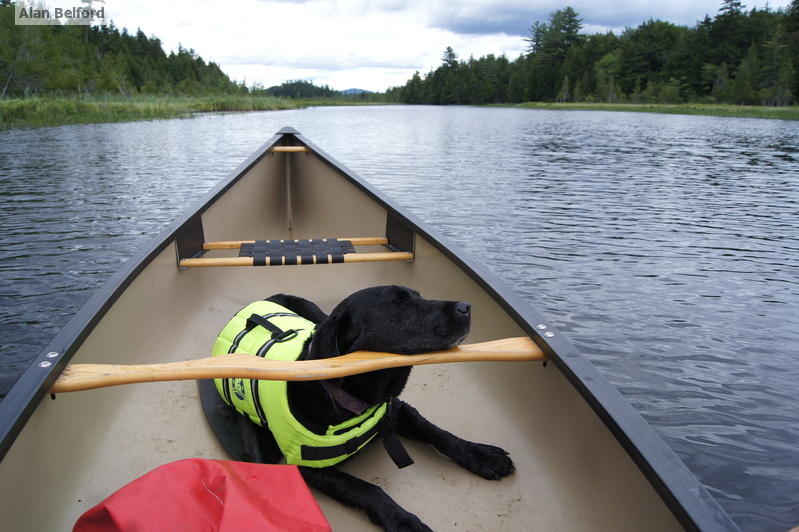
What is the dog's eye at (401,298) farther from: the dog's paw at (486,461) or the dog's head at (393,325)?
the dog's paw at (486,461)

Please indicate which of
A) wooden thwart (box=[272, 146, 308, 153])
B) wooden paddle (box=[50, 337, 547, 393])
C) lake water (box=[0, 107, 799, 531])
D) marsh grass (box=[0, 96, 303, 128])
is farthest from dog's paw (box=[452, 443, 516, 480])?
marsh grass (box=[0, 96, 303, 128])

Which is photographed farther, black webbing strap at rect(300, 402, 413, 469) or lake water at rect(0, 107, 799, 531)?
lake water at rect(0, 107, 799, 531)

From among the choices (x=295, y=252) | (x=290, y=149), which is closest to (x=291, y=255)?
(x=295, y=252)

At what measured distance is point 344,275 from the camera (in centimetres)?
457

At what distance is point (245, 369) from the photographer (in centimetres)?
187

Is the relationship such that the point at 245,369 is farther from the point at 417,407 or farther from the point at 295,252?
the point at 295,252

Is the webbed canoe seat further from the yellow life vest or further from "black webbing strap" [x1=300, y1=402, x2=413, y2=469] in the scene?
"black webbing strap" [x1=300, y1=402, x2=413, y2=469]

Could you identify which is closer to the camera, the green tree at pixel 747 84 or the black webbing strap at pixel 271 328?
the black webbing strap at pixel 271 328

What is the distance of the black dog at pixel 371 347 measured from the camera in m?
2.02

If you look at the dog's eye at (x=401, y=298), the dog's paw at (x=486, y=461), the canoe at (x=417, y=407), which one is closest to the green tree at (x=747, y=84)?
the canoe at (x=417, y=407)

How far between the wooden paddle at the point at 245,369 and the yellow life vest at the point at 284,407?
245mm

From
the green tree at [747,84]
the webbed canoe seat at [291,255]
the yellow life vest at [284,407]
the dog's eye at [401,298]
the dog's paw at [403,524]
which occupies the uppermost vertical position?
the green tree at [747,84]

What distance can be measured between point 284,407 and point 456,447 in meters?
0.80

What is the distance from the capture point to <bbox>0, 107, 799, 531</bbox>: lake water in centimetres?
400
